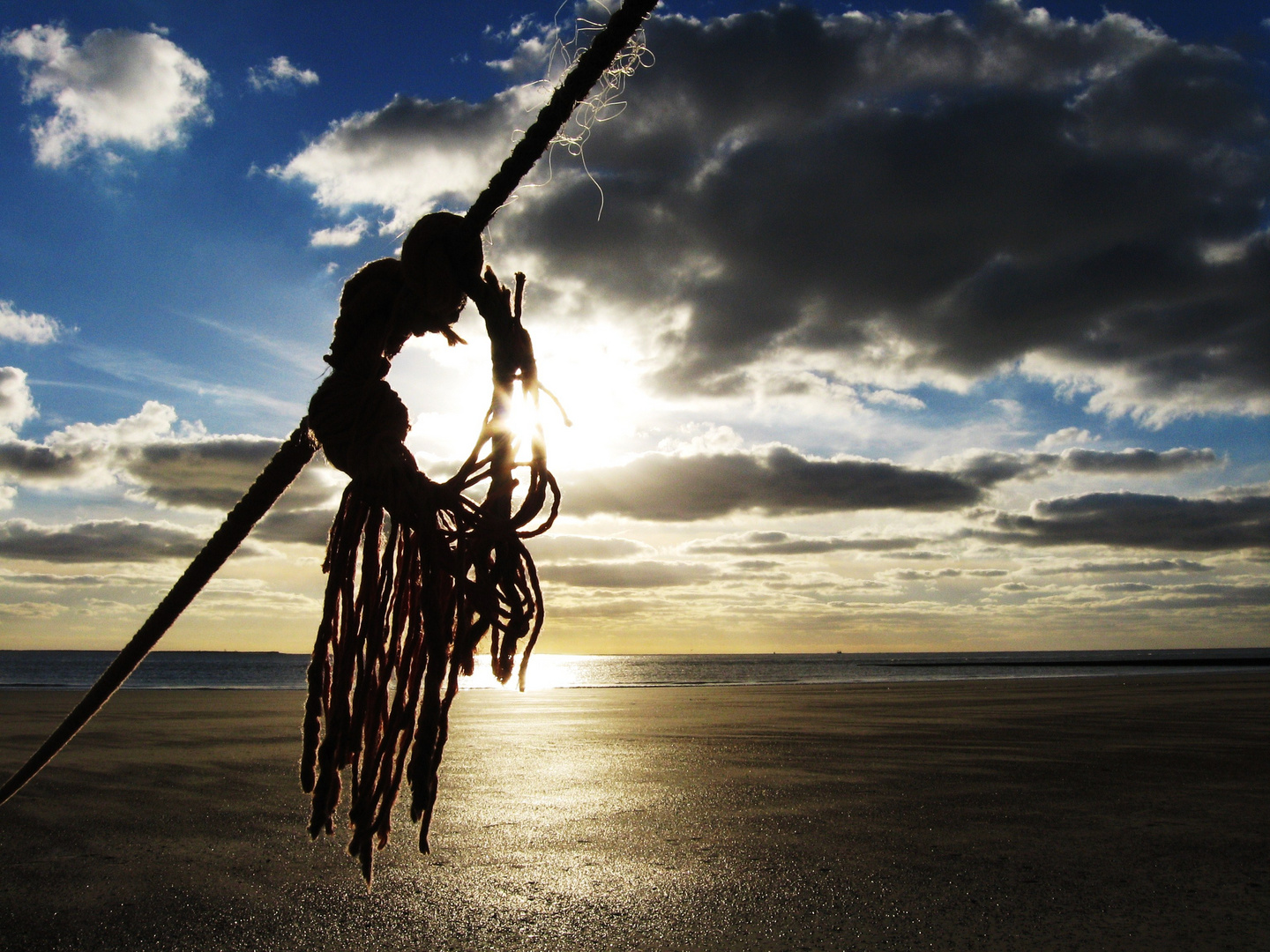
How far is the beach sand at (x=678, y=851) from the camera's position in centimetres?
364

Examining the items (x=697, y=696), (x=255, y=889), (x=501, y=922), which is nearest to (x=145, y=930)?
(x=255, y=889)

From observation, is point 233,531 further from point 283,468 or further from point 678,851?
point 678,851

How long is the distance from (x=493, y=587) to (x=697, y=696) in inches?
753

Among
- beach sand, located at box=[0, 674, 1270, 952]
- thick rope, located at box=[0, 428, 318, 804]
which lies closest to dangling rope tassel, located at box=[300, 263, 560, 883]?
thick rope, located at box=[0, 428, 318, 804]

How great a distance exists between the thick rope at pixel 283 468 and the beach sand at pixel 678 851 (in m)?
2.85

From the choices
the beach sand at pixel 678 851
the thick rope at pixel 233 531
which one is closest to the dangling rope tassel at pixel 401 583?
the thick rope at pixel 233 531

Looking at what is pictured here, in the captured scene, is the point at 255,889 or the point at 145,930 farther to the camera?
the point at 255,889

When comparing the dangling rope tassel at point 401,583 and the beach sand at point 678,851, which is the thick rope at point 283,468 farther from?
the beach sand at point 678,851

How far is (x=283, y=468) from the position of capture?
1.08m

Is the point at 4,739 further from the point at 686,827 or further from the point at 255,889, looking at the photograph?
the point at 686,827

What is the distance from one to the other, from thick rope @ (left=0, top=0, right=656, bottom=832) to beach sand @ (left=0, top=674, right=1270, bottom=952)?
2846 millimetres

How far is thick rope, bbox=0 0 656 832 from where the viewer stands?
90 cm

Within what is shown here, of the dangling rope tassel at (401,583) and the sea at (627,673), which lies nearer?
the dangling rope tassel at (401,583)

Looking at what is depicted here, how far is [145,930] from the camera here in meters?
3.63
